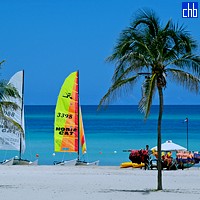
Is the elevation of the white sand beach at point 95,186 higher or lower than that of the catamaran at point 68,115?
lower

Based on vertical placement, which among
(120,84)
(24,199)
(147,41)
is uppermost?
(147,41)

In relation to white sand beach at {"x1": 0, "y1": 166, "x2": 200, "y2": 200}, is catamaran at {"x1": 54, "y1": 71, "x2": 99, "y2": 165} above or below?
above

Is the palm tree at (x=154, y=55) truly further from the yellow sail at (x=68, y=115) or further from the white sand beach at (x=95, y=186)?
the yellow sail at (x=68, y=115)

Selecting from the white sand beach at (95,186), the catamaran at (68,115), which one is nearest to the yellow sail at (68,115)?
the catamaran at (68,115)

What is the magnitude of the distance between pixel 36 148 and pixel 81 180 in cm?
3816

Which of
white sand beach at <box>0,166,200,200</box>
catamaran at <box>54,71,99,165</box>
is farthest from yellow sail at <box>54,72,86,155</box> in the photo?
white sand beach at <box>0,166,200,200</box>

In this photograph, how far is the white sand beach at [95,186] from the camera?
1808 centimetres

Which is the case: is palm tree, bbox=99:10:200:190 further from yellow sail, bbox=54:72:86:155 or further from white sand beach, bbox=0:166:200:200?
yellow sail, bbox=54:72:86:155

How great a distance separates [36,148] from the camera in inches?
2408

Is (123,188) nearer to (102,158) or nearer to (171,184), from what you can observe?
(171,184)

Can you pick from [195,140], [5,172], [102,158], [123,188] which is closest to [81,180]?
[123,188]

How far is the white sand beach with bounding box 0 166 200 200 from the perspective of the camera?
59.3 ft

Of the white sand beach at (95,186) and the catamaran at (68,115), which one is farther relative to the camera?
the catamaran at (68,115)

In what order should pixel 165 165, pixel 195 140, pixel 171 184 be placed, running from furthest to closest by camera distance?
pixel 195 140 → pixel 165 165 → pixel 171 184
